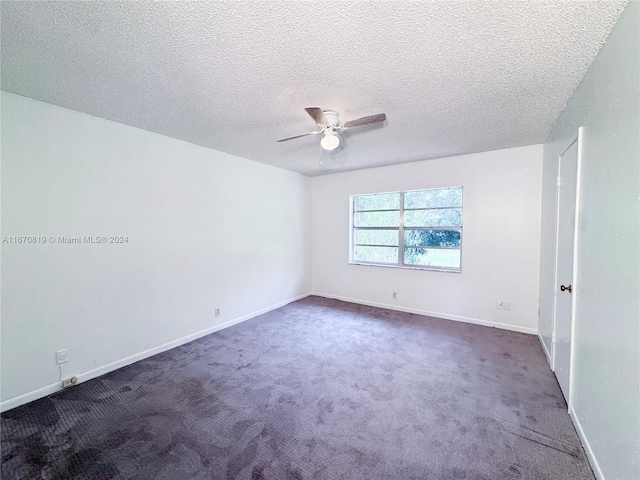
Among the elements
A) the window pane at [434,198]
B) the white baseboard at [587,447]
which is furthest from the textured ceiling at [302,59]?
the white baseboard at [587,447]

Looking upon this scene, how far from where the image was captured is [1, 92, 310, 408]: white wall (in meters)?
2.10

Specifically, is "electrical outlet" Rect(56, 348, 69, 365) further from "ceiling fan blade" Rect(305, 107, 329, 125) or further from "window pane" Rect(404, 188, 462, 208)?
"window pane" Rect(404, 188, 462, 208)

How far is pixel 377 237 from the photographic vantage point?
189 inches

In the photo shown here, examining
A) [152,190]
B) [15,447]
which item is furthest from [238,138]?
[15,447]

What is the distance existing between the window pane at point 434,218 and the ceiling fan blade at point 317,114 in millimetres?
2625

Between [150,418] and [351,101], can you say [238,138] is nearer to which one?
[351,101]

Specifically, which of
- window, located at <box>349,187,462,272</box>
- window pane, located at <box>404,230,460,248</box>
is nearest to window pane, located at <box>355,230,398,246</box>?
window, located at <box>349,187,462,272</box>

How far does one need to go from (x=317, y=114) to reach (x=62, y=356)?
118 inches

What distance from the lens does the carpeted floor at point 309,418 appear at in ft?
5.10

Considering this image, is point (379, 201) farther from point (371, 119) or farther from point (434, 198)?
point (371, 119)

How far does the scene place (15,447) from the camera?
5.53 feet

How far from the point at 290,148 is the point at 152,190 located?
66.5 inches

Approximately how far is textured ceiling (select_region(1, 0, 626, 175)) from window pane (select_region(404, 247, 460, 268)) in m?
1.97

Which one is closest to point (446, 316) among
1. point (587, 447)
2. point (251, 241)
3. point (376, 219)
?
point (376, 219)
